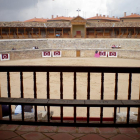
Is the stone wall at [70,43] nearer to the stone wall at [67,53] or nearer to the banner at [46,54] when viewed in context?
the stone wall at [67,53]

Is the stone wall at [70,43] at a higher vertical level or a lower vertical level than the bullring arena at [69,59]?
higher

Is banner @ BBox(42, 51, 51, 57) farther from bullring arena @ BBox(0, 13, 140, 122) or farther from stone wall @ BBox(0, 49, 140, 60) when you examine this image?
stone wall @ BBox(0, 49, 140, 60)

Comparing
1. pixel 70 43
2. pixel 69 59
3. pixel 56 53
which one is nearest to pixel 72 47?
pixel 70 43

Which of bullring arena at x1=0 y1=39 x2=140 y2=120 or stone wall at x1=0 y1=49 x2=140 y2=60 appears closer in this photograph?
bullring arena at x1=0 y1=39 x2=140 y2=120

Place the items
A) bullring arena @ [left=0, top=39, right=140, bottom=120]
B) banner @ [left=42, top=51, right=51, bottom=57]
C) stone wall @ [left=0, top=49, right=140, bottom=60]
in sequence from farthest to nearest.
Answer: banner @ [left=42, top=51, right=51, bottom=57]
stone wall @ [left=0, top=49, right=140, bottom=60]
bullring arena @ [left=0, top=39, right=140, bottom=120]

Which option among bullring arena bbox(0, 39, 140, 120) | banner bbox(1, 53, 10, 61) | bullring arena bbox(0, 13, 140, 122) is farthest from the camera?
banner bbox(1, 53, 10, 61)

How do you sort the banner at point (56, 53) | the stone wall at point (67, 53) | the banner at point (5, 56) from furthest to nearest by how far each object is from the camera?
the banner at point (56, 53) → the stone wall at point (67, 53) → the banner at point (5, 56)

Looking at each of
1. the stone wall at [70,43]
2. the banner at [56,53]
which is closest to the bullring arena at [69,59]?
the stone wall at [70,43]

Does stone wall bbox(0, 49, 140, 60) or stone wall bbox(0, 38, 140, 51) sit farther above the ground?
stone wall bbox(0, 38, 140, 51)

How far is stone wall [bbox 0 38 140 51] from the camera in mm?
31250

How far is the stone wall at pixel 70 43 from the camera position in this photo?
1230 inches

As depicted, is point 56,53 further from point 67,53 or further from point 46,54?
point 67,53

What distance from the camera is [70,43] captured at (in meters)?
33.8

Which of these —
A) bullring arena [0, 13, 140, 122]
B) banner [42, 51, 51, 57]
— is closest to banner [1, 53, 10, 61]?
bullring arena [0, 13, 140, 122]
